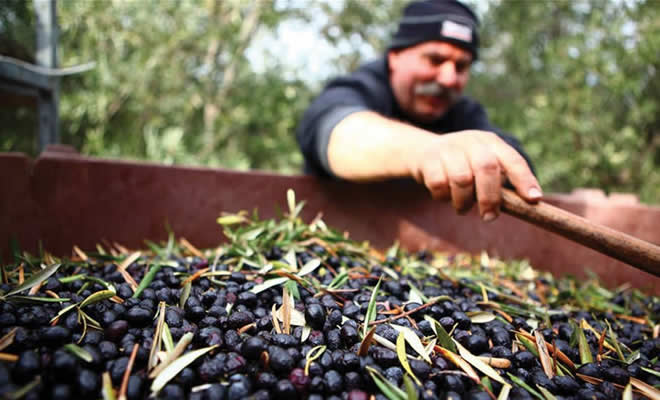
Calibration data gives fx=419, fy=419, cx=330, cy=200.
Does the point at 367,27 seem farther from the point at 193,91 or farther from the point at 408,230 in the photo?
the point at 408,230

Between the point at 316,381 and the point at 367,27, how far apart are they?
6.03m

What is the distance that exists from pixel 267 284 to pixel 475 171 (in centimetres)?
51

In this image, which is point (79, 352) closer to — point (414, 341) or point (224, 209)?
point (414, 341)

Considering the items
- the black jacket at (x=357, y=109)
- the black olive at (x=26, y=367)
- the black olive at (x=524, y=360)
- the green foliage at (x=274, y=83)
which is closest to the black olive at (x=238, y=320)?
the black olive at (x=26, y=367)

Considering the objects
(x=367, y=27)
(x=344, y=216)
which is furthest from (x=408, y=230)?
(x=367, y=27)

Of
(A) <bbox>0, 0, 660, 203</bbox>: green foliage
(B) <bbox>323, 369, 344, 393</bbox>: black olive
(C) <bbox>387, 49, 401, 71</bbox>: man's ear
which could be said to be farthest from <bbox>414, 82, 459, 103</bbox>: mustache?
(A) <bbox>0, 0, 660, 203</bbox>: green foliage

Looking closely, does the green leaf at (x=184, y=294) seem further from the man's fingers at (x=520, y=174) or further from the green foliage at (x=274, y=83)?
the green foliage at (x=274, y=83)

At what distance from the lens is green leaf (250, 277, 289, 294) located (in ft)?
2.76

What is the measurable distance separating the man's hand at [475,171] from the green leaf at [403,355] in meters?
0.38

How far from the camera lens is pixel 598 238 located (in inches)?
34.2

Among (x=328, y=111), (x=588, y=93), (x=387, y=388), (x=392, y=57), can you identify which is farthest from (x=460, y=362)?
(x=588, y=93)

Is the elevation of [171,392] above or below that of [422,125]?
below

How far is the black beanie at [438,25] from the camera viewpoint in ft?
7.09

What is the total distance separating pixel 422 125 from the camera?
2400mm
